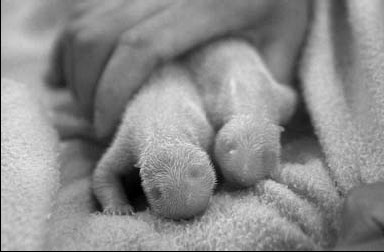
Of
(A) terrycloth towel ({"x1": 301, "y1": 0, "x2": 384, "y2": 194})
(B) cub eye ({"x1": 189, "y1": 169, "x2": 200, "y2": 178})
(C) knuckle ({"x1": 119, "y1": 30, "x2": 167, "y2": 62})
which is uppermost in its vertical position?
(C) knuckle ({"x1": 119, "y1": 30, "x2": 167, "y2": 62})

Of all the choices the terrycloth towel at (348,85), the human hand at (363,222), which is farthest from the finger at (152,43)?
the human hand at (363,222)

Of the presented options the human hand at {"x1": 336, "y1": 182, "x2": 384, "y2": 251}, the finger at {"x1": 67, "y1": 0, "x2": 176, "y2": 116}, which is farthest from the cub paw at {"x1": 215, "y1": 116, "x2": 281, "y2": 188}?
the finger at {"x1": 67, "y1": 0, "x2": 176, "y2": 116}

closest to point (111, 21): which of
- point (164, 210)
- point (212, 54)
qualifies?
point (212, 54)

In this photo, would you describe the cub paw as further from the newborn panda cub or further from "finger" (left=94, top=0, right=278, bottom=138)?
"finger" (left=94, top=0, right=278, bottom=138)

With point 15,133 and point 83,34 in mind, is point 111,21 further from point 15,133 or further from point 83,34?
point 15,133

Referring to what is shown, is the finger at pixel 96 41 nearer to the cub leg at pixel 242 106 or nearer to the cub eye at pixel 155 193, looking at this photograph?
the cub leg at pixel 242 106
